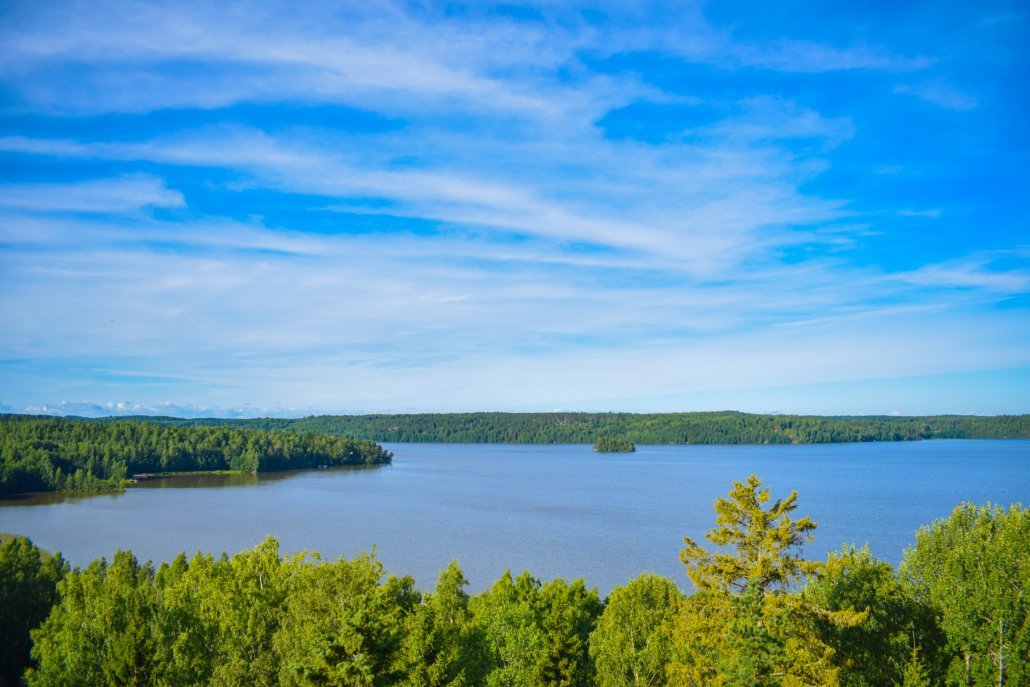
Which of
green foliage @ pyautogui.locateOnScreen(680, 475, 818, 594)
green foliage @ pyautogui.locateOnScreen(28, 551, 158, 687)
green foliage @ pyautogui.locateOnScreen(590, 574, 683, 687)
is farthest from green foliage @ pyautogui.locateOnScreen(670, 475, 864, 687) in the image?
green foliage @ pyautogui.locateOnScreen(28, 551, 158, 687)

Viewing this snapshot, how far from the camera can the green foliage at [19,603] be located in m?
26.5

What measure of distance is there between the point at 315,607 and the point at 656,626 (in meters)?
12.0

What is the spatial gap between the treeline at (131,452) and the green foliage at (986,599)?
4354 inches

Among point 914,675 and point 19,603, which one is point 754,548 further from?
point 19,603

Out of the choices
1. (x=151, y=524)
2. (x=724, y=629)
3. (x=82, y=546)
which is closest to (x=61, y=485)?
(x=151, y=524)

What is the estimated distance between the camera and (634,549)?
179ft

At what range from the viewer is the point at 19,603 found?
92.0 ft

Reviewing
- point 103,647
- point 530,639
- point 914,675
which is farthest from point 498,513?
point 914,675

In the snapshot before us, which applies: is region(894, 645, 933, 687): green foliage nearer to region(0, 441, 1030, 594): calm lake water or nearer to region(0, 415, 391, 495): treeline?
region(0, 441, 1030, 594): calm lake water

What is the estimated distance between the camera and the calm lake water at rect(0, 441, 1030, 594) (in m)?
52.9

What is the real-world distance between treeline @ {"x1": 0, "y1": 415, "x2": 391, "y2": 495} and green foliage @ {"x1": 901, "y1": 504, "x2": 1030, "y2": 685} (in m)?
111

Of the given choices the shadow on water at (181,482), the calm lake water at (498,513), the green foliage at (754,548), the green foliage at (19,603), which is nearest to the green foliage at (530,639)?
the calm lake water at (498,513)

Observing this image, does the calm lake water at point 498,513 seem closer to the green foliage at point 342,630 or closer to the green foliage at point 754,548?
the green foliage at point 342,630

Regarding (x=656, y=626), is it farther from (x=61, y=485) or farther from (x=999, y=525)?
(x=61, y=485)
